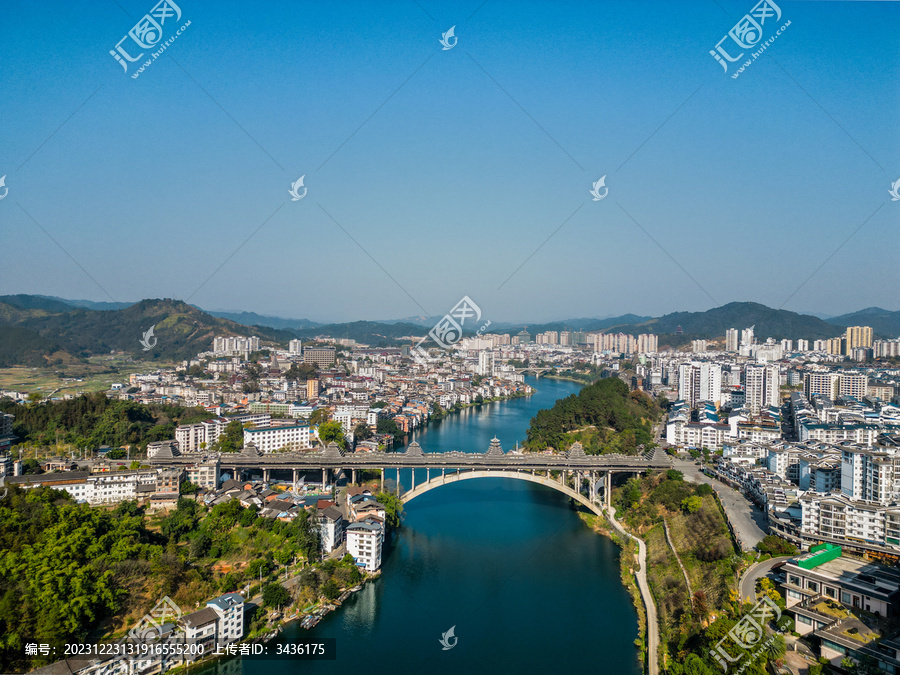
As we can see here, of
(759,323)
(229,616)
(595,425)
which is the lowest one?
(229,616)

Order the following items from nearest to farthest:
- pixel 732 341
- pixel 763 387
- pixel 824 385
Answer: pixel 763 387
pixel 824 385
pixel 732 341

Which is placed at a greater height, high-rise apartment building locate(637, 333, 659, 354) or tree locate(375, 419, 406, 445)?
high-rise apartment building locate(637, 333, 659, 354)

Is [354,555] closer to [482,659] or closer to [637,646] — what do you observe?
[482,659]

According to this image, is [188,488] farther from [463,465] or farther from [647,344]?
[647,344]

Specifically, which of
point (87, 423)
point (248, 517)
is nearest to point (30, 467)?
point (87, 423)

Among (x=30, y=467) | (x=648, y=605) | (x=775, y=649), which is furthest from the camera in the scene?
(x=30, y=467)

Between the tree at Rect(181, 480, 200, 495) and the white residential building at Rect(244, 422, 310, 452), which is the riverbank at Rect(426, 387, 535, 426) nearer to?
the white residential building at Rect(244, 422, 310, 452)

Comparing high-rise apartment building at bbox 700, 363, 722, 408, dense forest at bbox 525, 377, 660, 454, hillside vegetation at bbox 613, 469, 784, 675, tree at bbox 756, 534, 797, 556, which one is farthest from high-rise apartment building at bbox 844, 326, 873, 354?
tree at bbox 756, 534, 797, 556

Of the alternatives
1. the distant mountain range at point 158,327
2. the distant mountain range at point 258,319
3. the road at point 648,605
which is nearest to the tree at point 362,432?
the road at point 648,605
